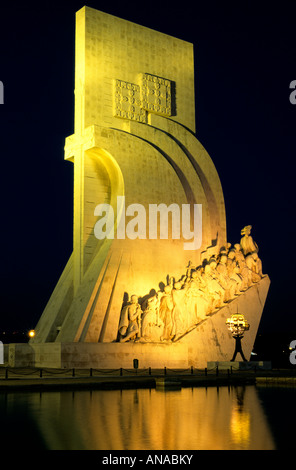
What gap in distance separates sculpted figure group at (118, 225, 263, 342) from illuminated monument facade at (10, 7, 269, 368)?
0.03m

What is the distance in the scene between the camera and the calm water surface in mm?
5043

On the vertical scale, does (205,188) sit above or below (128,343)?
above

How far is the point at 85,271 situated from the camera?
651 inches

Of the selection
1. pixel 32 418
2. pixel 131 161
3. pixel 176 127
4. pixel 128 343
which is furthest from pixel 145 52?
pixel 32 418

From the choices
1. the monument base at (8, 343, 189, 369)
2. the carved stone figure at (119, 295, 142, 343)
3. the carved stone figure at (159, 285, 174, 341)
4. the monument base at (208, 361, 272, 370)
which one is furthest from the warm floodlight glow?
the carved stone figure at (119, 295, 142, 343)

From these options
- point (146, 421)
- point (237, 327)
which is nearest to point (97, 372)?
point (237, 327)

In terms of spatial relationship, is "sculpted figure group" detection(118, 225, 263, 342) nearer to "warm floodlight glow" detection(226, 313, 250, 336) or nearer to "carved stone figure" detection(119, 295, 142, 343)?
"carved stone figure" detection(119, 295, 142, 343)

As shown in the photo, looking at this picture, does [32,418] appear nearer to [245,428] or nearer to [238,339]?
[245,428]

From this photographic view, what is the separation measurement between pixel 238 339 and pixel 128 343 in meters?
3.05

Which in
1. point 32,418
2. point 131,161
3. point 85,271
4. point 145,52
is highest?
point 145,52

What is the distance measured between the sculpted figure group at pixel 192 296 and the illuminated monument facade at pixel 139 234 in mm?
31

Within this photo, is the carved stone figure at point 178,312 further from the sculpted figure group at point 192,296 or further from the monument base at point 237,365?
the monument base at point 237,365
